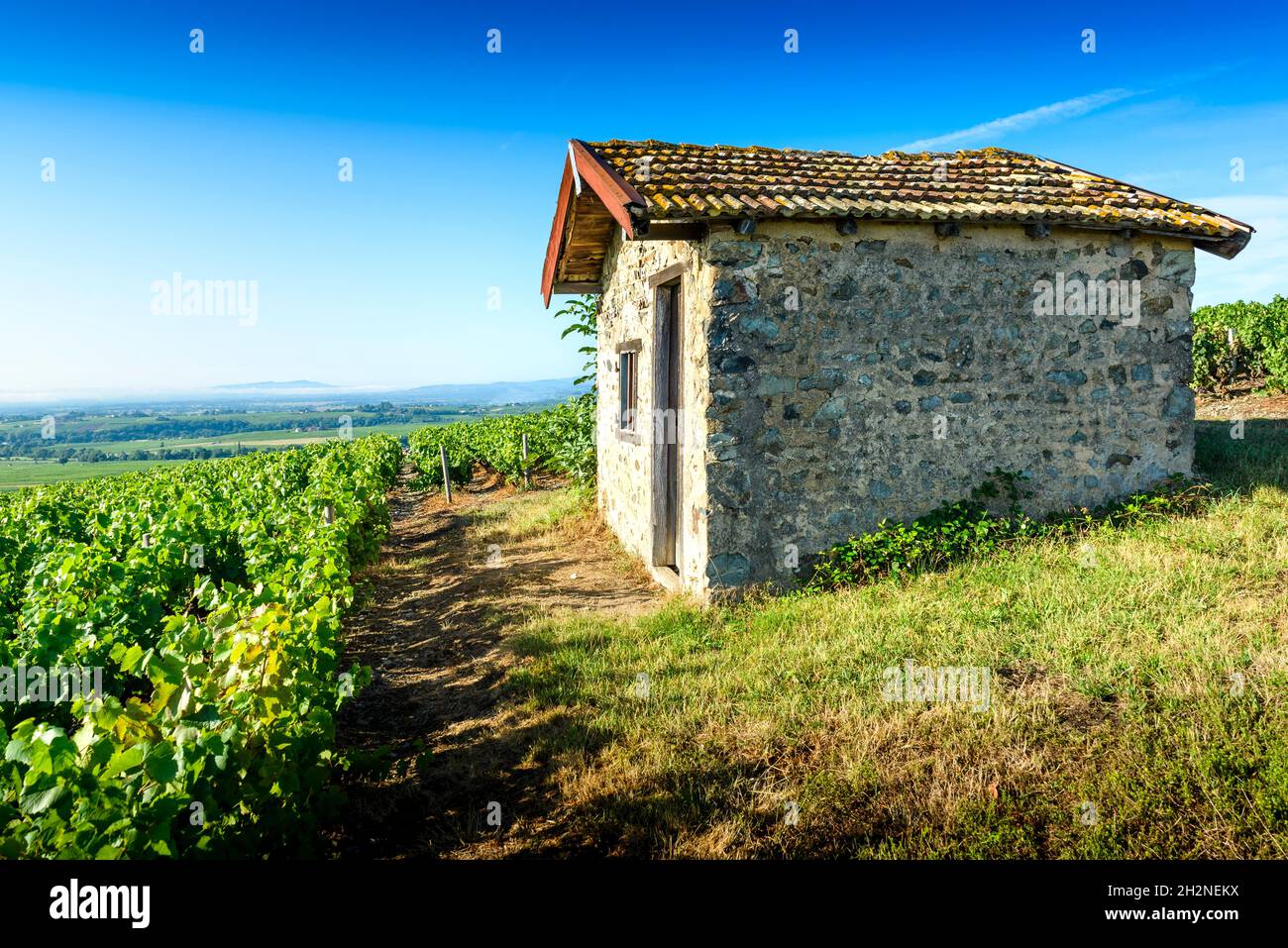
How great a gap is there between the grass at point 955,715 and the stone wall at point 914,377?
0.87m

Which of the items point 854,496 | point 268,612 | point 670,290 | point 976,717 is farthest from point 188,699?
point 670,290

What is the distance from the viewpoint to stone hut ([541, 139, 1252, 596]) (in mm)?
6402

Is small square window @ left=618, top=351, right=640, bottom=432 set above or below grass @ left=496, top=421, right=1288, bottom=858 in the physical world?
above

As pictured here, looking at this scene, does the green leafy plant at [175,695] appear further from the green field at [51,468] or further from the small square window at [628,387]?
the green field at [51,468]

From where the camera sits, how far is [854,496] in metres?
6.75

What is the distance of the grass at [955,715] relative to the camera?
3.21 meters

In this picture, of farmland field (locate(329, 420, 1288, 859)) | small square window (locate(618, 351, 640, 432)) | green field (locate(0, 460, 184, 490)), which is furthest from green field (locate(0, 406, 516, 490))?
farmland field (locate(329, 420, 1288, 859))

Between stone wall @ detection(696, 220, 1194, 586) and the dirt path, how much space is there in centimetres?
184

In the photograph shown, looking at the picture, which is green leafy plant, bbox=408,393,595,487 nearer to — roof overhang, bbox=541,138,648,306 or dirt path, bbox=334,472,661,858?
dirt path, bbox=334,472,661,858

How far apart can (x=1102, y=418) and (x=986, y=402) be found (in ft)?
4.27

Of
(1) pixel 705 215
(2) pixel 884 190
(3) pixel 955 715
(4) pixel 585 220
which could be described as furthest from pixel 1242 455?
(4) pixel 585 220

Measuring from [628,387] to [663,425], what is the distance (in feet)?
6.01
